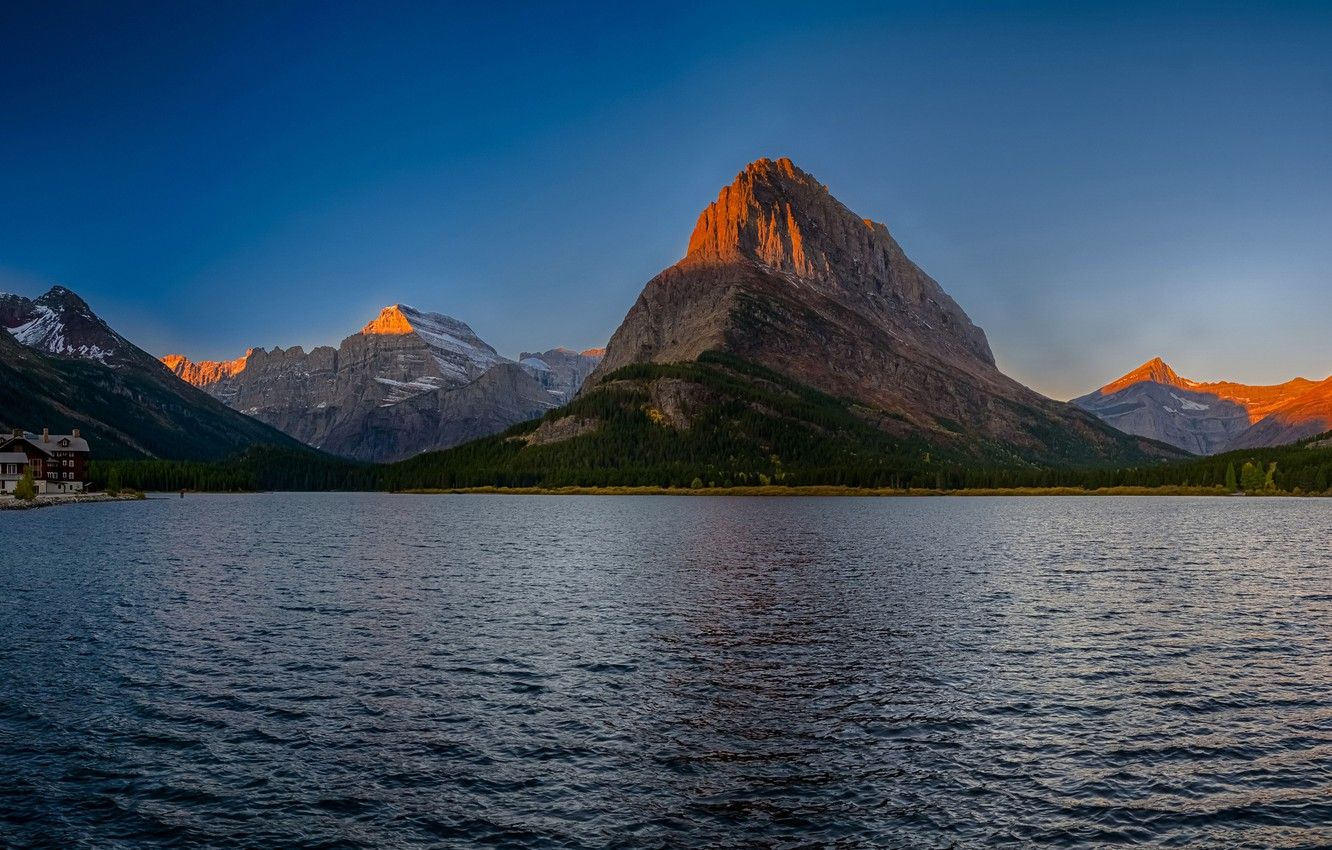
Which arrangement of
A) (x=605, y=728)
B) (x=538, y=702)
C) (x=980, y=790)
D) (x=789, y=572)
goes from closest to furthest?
(x=980, y=790)
(x=605, y=728)
(x=538, y=702)
(x=789, y=572)

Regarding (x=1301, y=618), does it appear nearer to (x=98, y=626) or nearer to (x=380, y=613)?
(x=380, y=613)

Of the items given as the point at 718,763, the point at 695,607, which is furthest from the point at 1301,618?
the point at 718,763

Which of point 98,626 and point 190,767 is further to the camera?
point 98,626

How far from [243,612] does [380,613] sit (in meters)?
10.1

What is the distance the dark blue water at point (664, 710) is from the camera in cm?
2720

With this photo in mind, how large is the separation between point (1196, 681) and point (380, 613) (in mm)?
52622

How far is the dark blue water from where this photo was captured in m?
27.2

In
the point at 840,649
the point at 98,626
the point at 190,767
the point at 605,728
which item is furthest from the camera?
the point at 98,626

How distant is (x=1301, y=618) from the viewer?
62.8 m

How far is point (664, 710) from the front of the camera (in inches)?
1549

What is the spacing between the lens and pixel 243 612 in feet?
213

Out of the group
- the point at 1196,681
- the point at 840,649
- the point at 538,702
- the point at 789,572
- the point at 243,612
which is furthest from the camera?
the point at 789,572

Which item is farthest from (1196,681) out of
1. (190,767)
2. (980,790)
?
(190,767)

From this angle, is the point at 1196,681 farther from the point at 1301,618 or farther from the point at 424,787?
the point at 424,787
